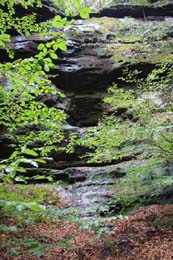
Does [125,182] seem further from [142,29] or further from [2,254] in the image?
[142,29]

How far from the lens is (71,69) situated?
19.7 metres

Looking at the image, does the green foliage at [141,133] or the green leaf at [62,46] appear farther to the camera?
the green foliage at [141,133]

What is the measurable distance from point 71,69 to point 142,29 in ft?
23.9

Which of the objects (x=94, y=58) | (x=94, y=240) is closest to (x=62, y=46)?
(x=94, y=240)

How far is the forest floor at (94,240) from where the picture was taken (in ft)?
19.9

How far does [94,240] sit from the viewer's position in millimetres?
5590

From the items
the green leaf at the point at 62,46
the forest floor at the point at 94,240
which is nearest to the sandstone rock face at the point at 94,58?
the forest floor at the point at 94,240

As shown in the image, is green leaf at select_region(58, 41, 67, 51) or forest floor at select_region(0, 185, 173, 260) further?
forest floor at select_region(0, 185, 173, 260)

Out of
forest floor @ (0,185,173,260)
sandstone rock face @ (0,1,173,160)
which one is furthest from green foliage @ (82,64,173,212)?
sandstone rock face @ (0,1,173,160)

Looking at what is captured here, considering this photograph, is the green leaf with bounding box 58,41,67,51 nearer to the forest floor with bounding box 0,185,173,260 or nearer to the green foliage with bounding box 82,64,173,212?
the forest floor with bounding box 0,185,173,260

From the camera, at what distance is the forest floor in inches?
239

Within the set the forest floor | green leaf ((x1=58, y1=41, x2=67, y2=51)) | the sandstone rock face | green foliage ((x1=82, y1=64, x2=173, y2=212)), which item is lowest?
the forest floor

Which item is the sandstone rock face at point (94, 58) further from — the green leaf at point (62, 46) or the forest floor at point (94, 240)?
the green leaf at point (62, 46)

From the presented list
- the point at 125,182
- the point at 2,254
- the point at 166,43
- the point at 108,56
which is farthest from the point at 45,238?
the point at 166,43
